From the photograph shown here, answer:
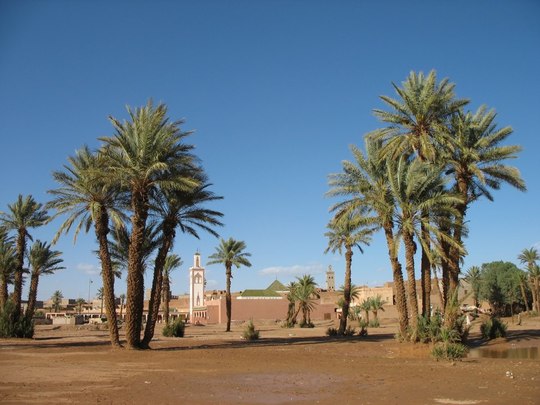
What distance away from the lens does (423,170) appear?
26078mm

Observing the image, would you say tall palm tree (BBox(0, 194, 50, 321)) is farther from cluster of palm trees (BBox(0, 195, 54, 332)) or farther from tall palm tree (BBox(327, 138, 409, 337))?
tall palm tree (BBox(327, 138, 409, 337))

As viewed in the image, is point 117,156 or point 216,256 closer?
point 117,156

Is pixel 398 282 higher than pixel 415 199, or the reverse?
pixel 415 199

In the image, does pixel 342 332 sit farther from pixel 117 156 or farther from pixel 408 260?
pixel 117 156

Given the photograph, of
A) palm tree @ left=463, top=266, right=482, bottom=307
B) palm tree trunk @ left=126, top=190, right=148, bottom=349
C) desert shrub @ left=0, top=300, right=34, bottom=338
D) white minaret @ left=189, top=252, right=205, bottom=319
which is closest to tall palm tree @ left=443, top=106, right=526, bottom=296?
palm tree trunk @ left=126, top=190, right=148, bottom=349

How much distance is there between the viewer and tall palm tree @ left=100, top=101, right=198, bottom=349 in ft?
80.9

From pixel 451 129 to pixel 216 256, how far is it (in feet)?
104

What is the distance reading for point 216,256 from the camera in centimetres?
5466

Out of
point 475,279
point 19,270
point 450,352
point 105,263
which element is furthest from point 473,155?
point 475,279

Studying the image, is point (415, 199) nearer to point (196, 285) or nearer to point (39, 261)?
point (39, 261)

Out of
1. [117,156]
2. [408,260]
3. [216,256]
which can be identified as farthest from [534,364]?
[216,256]

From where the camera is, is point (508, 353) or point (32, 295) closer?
point (508, 353)

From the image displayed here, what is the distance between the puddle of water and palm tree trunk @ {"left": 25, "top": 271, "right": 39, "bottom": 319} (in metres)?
29.8

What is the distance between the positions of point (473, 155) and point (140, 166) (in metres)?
16.3
